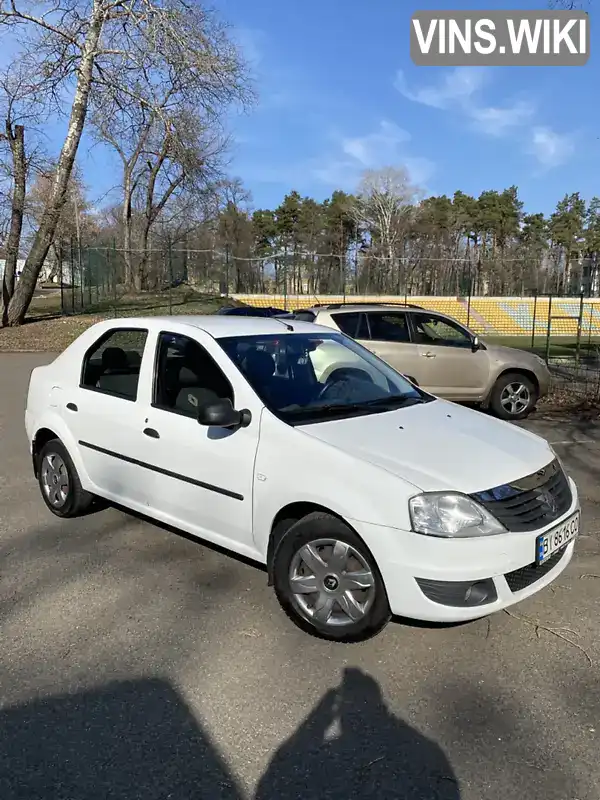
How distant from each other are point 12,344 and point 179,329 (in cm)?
1755

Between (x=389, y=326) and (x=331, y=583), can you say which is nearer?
(x=331, y=583)

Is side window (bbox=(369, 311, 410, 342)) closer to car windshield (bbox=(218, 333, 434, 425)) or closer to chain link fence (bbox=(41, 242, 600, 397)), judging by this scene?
car windshield (bbox=(218, 333, 434, 425))

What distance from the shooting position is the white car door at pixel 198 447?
3516 mm

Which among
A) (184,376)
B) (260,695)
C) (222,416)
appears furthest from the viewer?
(184,376)

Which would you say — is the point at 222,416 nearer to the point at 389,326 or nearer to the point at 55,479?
the point at 55,479

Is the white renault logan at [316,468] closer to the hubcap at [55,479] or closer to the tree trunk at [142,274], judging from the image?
the hubcap at [55,479]

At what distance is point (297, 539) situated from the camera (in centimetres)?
320

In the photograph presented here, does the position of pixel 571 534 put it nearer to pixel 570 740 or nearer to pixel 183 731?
pixel 570 740

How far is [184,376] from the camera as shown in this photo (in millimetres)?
4074

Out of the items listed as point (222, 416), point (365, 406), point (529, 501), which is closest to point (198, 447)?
point (222, 416)

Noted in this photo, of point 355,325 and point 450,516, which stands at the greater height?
point 355,325

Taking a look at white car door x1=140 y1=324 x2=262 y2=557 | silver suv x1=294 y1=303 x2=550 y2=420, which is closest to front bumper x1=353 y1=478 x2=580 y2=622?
white car door x1=140 y1=324 x2=262 y2=557

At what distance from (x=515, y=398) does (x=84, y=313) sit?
20.8 metres

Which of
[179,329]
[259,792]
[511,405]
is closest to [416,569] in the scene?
[259,792]
